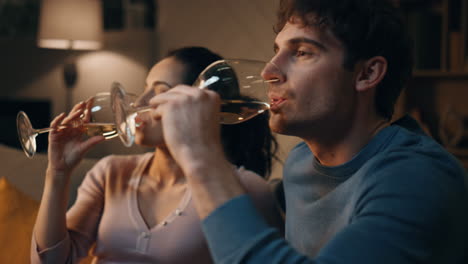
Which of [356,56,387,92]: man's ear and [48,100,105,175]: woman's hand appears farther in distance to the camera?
[48,100,105,175]: woman's hand

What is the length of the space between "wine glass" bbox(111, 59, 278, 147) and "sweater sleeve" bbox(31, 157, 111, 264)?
476 millimetres

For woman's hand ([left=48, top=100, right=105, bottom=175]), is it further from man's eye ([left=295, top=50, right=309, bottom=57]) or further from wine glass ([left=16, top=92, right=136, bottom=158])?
man's eye ([left=295, top=50, right=309, bottom=57])

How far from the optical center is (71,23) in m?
2.44

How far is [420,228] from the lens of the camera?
713 millimetres

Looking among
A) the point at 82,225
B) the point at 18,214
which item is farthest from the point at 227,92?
the point at 18,214

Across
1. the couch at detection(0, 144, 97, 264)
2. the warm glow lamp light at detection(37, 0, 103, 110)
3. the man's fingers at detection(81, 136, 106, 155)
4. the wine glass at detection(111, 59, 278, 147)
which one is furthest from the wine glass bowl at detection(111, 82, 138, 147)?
the warm glow lamp light at detection(37, 0, 103, 110)

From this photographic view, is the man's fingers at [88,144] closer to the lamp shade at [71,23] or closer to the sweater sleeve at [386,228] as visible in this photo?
the sweater sleeve at [386,228]

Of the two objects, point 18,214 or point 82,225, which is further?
point 18,214

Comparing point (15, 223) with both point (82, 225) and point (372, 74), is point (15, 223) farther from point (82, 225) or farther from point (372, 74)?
point (372, 74)

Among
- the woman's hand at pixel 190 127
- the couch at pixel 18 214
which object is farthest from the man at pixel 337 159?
the couch at pixel 18 214

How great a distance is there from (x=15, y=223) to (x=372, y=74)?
1064mm

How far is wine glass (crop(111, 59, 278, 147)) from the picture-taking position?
0.84 meters

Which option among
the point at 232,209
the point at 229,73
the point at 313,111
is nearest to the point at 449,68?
the point at 313,111

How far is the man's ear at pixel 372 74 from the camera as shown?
1.02 metres
